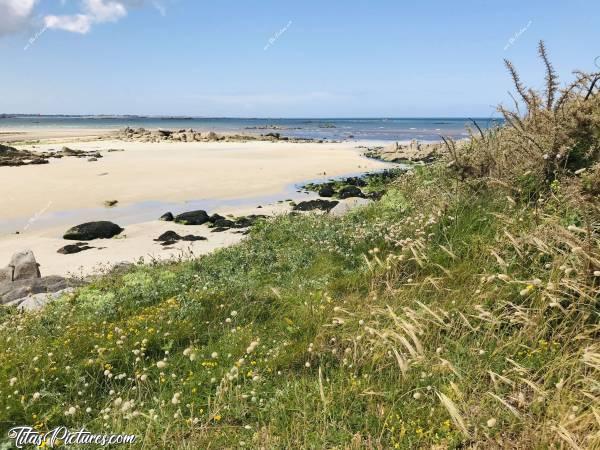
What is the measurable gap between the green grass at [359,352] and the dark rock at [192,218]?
→ 906 cm

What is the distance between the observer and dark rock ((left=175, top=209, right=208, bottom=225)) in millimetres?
15385

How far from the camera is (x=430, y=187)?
24.7ft

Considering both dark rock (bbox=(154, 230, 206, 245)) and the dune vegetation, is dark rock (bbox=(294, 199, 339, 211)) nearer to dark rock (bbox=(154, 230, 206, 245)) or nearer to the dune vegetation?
dark rock (bbox=(154, 230, 206, 245))

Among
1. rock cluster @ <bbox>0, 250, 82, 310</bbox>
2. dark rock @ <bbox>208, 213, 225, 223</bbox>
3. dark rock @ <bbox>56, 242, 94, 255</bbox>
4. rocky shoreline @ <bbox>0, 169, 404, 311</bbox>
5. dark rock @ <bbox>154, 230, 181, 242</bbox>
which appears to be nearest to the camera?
rock cluster @ <bbox>0, 250, 82, 310</bbox>

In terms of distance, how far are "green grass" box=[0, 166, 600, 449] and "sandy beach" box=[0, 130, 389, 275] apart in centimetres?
350

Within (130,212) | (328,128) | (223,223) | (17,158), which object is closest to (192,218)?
(223,223)

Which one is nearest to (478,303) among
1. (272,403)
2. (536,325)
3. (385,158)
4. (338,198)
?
(536,325)

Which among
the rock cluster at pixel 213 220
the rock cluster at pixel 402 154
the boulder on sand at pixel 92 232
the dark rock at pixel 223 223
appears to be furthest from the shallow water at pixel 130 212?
the rock cluster at pixel 402 154

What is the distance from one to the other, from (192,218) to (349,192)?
26.4ft

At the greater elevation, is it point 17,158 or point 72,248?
point 17,158

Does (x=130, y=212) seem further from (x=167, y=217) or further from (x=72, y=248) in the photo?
(x=72, y=248)

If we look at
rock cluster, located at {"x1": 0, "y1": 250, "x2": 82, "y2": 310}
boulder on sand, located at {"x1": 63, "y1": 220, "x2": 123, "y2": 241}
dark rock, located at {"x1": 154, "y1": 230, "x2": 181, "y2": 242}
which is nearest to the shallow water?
boulder on sand, located at {"x1": 63, "y1": 220, "x2": 123, "y2": 241}

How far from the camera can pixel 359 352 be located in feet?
13.9

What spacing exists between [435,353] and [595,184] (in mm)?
2265
